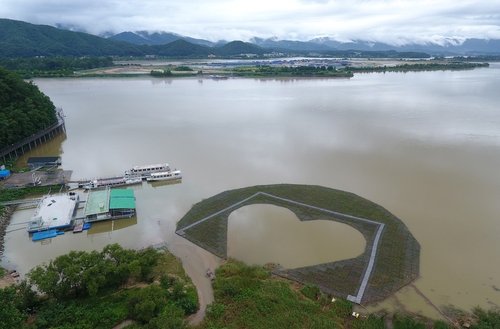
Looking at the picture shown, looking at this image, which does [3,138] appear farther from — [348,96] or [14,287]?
[348,96]

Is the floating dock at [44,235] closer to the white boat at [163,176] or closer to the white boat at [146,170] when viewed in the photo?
the white boat at [146,170]

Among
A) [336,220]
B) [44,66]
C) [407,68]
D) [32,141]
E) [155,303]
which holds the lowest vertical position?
[336,220]

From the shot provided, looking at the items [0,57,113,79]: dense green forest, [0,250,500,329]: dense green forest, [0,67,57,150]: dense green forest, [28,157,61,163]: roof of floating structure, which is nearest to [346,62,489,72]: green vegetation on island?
[0,57,113,79]: dense green forest

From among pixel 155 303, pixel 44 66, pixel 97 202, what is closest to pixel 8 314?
pixel 155 303

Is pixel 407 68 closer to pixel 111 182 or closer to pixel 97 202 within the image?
pixel 111 182

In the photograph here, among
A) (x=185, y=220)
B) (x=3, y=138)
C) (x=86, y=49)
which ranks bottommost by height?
(x=185, y=220)

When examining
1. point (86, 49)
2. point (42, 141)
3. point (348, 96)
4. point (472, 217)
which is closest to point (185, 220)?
point (472, 217)

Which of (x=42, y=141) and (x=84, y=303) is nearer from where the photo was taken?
(x=84, y=303)
